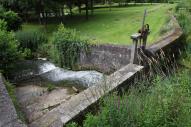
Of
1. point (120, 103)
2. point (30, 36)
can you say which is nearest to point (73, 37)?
point (30, 36)

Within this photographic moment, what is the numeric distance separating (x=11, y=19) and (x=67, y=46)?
6162 mm

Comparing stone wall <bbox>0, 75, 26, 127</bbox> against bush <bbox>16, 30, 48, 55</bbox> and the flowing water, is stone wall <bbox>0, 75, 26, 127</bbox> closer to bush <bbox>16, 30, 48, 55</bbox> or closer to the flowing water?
the flowing water

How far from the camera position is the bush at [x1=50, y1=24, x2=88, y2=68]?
13242 mm

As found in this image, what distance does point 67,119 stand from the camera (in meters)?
5.11

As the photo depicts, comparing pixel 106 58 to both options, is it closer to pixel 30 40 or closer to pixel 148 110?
pixel 30 40

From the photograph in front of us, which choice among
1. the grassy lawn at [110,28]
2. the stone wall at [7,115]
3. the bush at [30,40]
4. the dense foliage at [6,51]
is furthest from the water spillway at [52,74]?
the stone wall at [7,115]

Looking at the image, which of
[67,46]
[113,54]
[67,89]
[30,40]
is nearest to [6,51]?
[67,46]

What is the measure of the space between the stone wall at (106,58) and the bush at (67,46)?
39 centimetres

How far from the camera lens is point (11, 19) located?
17297mm

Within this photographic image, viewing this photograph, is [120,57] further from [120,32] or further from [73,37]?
[120,32]

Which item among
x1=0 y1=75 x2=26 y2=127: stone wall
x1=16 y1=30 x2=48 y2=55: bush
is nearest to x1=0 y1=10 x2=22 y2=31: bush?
x1=16 y1=30 x2=48 y2=55: bush

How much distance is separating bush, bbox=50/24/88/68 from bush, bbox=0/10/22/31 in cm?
529

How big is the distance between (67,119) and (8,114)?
1230mm

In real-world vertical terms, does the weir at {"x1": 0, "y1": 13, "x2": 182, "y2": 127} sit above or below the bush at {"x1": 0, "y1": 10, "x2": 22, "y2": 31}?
below
